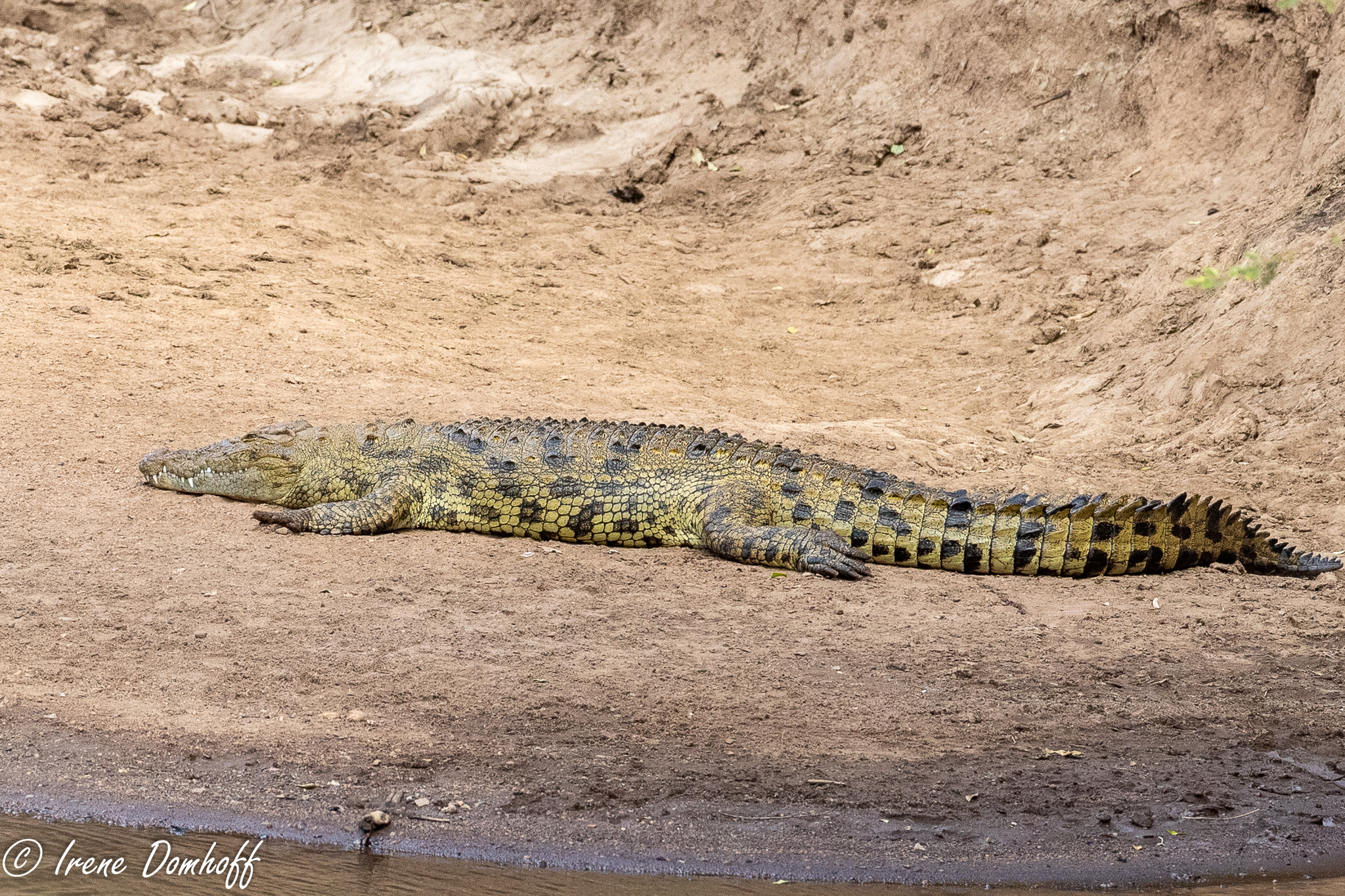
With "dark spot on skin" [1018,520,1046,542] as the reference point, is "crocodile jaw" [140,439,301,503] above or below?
below

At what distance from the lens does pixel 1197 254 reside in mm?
8836

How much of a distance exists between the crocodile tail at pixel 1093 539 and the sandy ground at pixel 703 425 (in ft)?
0.46

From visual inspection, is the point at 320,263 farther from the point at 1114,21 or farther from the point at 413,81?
the point at 1114,21

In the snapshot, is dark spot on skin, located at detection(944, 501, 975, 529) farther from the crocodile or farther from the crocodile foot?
the crocodile foot

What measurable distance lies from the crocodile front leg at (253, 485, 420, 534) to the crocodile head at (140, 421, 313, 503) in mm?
281

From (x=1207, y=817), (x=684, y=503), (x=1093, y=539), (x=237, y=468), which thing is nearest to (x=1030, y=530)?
(x=1093, y=539)

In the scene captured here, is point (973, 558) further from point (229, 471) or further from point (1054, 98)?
point (1054, 98)

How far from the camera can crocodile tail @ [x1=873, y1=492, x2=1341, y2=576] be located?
516cm

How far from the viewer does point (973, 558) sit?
525 centimetres

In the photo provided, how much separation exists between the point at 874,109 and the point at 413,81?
513cm

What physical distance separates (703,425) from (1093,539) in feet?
9.44

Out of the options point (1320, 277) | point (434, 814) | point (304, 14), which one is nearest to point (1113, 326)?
point (1320, 277)

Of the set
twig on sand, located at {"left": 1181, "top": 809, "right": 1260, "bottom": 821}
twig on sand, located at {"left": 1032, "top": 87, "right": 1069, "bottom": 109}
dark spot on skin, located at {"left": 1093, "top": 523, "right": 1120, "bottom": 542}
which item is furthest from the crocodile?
twig on sand, located at {"left": 1032, "top": 87, "right": 1069, "bottom": 109}

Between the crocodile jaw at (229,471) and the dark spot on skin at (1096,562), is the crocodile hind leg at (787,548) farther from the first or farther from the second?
the crocodile jaw at (229,471)
